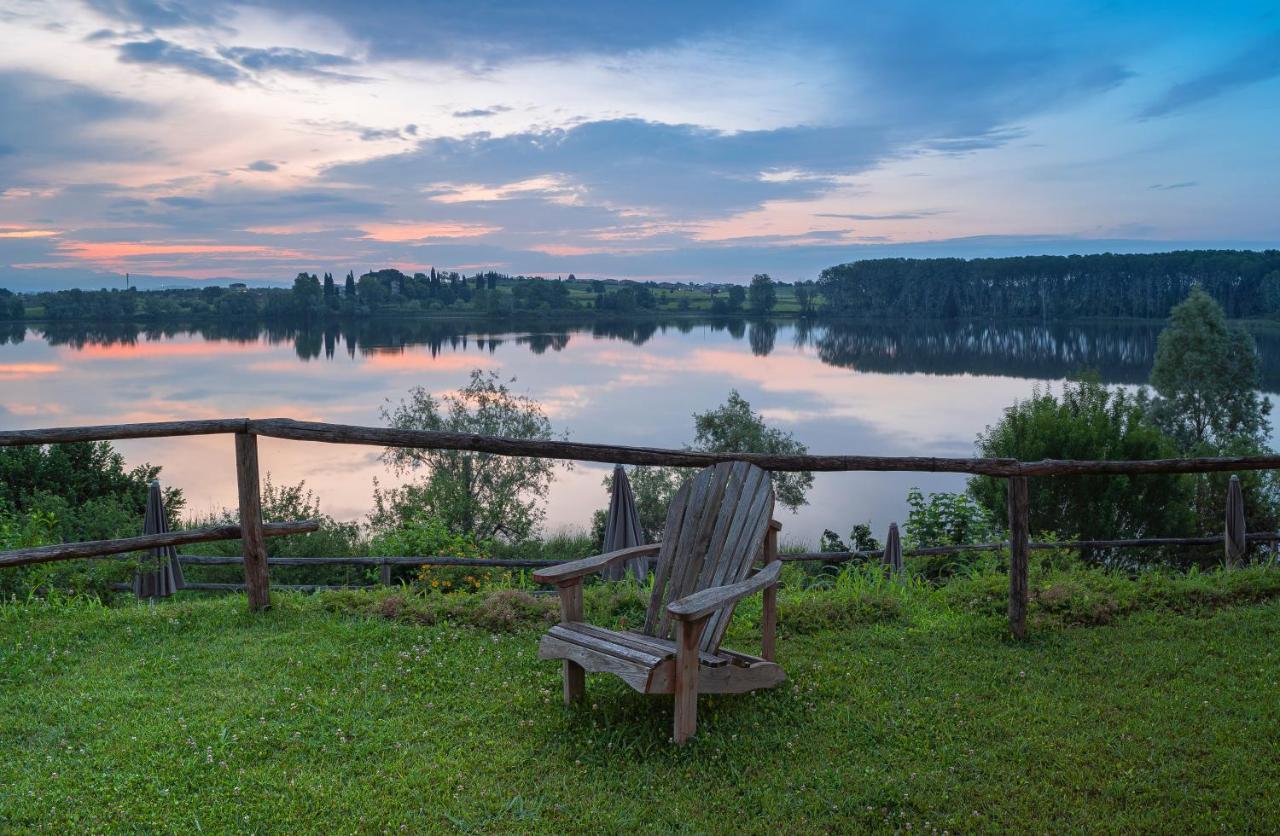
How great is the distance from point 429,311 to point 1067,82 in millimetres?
58816

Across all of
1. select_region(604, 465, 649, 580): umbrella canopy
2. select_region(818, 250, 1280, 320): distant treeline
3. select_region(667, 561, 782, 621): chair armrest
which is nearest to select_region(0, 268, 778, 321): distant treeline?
select_region(818, 250, 1280, 320): distant treeline

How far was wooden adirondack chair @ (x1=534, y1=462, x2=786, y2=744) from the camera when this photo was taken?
3.38m

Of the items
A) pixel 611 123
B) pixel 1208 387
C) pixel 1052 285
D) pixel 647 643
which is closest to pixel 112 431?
pixel 647 643

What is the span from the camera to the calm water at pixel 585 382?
49.2m

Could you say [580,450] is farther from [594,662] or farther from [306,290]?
[306,290]

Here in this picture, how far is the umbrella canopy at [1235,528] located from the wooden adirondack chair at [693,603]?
437 centimetres

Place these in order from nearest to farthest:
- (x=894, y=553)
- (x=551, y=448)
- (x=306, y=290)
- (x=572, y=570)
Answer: (x=572, y=570) < (x=551, y=448) < (x=894, y=553) < (x=306, y=290)

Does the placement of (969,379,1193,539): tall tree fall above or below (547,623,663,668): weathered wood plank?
below

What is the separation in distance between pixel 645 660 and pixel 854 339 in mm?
92032

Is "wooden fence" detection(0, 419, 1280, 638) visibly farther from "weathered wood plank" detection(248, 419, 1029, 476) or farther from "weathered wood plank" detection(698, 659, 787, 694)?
"weathered wood plank" detection(698, 659, 787, 694)

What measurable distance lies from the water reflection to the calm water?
0.21 m

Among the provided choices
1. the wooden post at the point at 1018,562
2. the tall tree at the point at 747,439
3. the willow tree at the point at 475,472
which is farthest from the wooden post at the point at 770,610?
the tall tree at the point at 747,439

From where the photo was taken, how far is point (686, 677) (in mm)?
Result: 3410

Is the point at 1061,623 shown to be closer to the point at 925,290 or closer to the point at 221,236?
the point at 221,236
